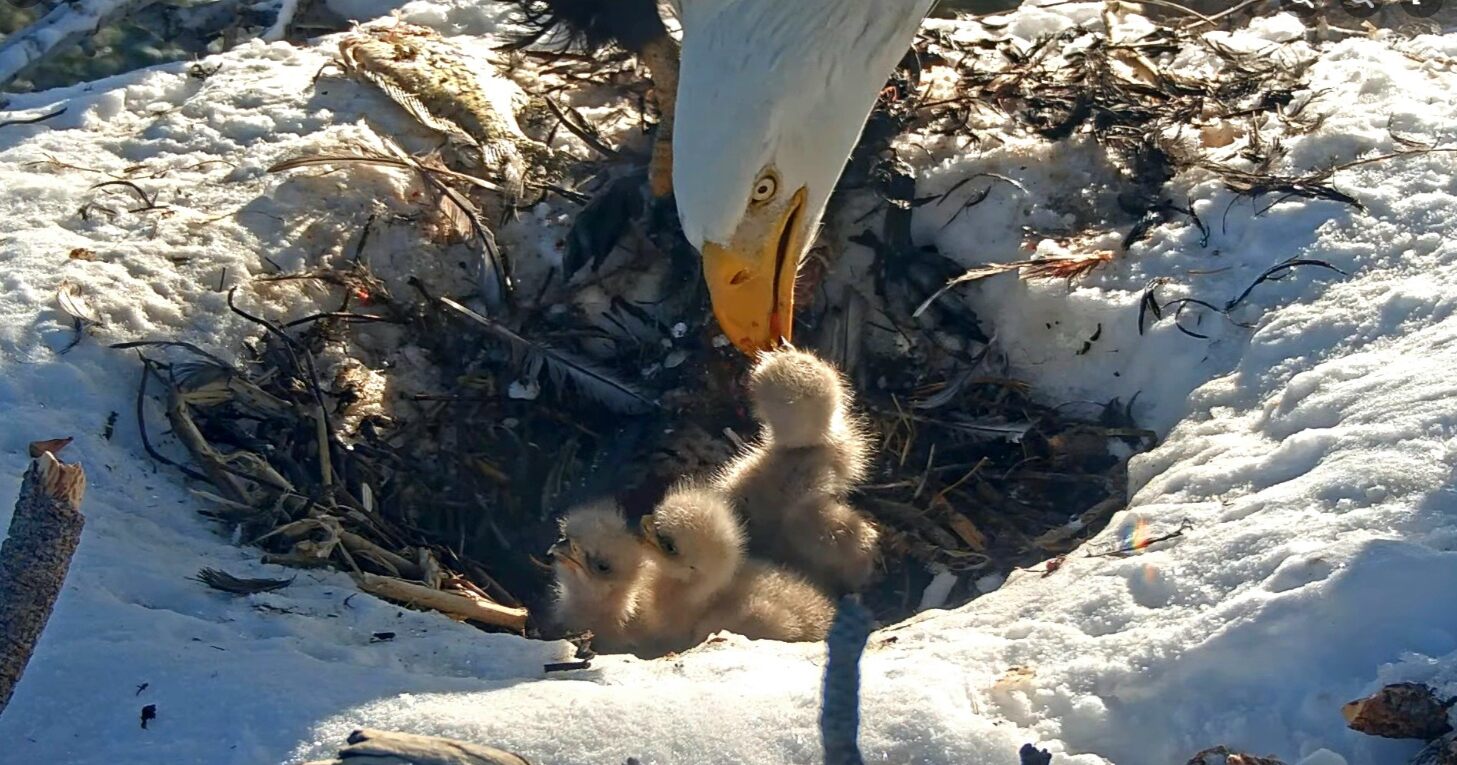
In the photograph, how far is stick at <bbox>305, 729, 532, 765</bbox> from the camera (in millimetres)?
2213

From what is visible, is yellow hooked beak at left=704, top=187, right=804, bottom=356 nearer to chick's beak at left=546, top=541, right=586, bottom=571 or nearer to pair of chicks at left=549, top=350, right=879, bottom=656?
pair of chicks at left=549, top=350, right=879, bottom=656

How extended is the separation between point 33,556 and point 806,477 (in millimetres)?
2373

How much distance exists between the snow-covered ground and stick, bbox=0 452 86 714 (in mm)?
389

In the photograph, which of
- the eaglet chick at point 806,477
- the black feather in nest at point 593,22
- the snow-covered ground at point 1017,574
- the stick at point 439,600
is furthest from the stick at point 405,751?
the black feather in nest at point 593,22

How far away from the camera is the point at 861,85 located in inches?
159

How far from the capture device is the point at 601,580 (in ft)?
12.4

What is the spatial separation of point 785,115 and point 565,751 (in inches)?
80.0

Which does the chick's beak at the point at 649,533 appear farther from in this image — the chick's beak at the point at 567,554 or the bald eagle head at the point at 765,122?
the bald eagle head at the point at 765,122

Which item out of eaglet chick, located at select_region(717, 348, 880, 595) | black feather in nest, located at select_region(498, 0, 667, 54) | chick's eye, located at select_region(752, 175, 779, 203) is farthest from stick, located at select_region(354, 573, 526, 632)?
black feather in nest, located at select_region(498, 0, 667, 54)

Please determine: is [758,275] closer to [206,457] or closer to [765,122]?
[765,122]

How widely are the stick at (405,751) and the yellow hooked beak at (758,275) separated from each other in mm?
2019

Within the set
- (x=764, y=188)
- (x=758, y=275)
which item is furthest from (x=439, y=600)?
(x=764, y=188)

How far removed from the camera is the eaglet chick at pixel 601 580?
149 inches

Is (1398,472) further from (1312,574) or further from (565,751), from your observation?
(565,751)
